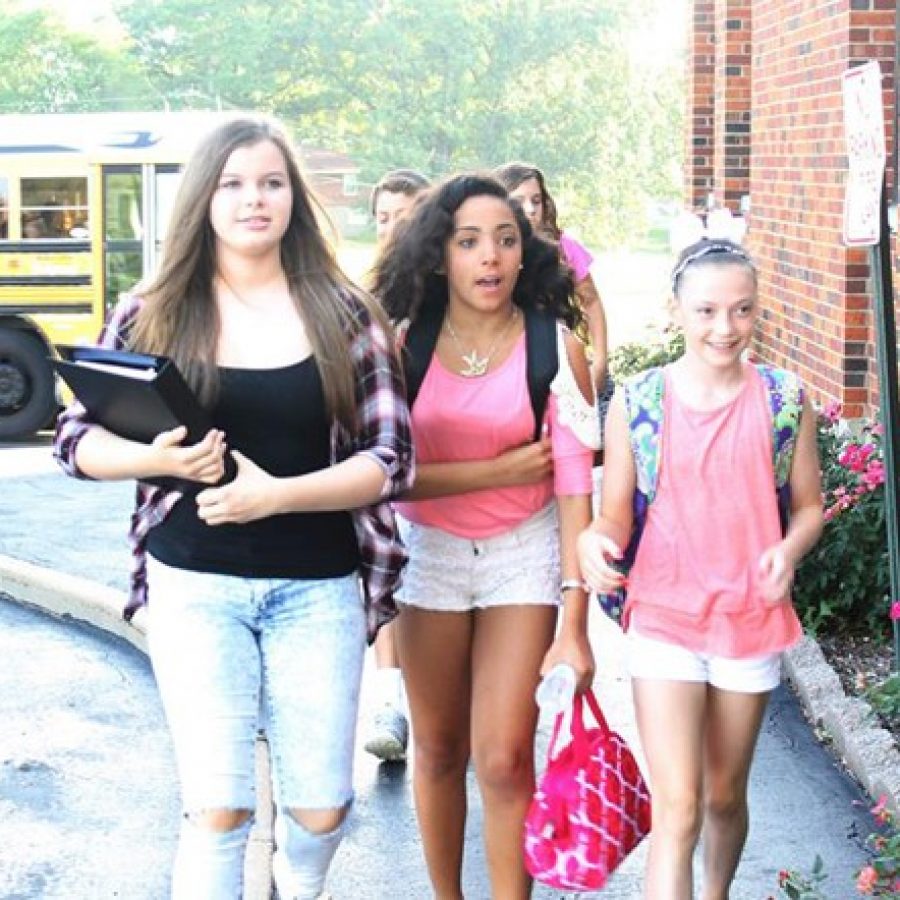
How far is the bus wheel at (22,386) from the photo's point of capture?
18.6 metres

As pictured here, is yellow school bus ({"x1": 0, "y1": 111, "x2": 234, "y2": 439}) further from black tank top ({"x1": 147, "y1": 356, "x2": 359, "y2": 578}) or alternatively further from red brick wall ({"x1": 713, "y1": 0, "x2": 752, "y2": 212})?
black tank top ({"x1": 147, "y1": 356, "x2": 359, "y2": 578})

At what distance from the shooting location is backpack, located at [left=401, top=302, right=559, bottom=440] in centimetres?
481

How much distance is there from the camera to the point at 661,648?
14.9 ft

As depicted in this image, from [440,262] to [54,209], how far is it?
582 inches

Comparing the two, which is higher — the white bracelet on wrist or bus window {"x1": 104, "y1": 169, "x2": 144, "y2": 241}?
bus window {"x1": 104, "y1": 169, "x2": 144, "y2": 241}

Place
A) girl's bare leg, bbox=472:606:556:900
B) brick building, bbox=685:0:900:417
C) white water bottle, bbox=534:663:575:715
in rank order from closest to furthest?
1. white water bottle, bbox=534:663:575:715
2. girl's bare leg, bbox=472:606:556:900
3. brick building, bbox=685:0:900:417

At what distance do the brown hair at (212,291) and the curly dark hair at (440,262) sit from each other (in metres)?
0.45

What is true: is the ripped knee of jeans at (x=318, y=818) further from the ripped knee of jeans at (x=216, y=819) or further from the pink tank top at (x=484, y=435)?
the pink tank top at (x=484, y=435)

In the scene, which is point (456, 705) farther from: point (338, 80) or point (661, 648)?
point (338, 80)

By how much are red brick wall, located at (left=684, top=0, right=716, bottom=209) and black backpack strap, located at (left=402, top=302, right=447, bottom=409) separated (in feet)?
40.3

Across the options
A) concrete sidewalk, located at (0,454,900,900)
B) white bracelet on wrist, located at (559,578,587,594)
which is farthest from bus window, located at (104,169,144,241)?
white bracelet on wrist, located at (559,578,587,594)

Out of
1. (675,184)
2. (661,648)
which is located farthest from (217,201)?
(675,184)

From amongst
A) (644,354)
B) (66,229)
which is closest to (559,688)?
(644,354)

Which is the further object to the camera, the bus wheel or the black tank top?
the bus wheel
